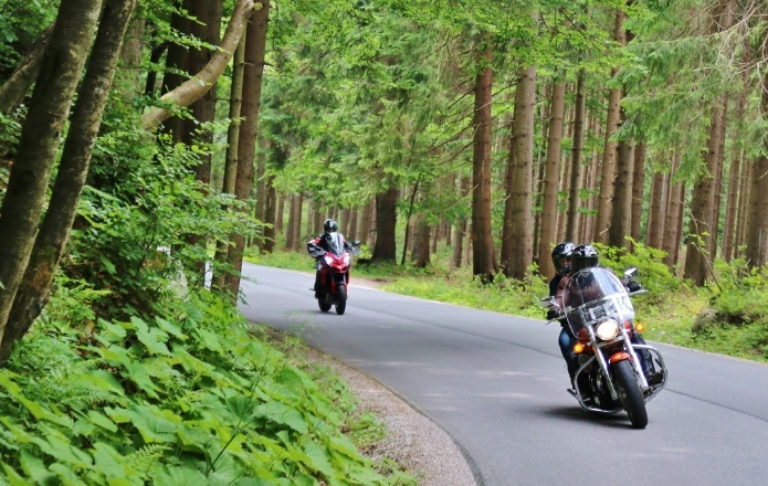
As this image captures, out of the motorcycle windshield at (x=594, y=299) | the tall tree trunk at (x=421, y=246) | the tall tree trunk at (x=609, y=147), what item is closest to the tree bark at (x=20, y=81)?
the motorcycle windshield at (x=594, y=299)

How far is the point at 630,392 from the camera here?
7500 mm

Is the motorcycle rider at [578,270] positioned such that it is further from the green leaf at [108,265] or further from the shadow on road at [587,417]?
the green leaf at [108,265]

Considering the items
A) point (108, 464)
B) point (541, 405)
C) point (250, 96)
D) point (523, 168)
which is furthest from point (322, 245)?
point (108, 464)

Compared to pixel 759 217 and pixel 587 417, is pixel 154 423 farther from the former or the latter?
pixel 759 217

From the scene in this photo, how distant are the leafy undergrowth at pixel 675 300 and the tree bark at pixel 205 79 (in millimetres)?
5486

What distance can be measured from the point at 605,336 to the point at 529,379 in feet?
9.07

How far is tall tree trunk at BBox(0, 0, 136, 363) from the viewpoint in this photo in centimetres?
391

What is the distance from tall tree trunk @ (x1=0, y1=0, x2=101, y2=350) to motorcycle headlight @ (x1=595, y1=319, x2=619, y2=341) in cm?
537

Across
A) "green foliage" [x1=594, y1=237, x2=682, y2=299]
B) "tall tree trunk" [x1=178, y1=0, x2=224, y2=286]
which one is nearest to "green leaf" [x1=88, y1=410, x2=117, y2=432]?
"tall tree trunk" [x1=178, y1=0, x2=224, y2=286]

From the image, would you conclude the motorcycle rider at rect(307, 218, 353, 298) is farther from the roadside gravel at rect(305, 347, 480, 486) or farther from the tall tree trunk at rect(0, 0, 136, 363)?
the tall tree trunk at rect(0, 0, 136, 363)

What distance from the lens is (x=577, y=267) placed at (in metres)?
8.27

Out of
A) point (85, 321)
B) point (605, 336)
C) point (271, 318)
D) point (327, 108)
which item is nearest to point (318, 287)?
point (271, 318)

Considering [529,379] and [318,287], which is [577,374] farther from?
[318,287]

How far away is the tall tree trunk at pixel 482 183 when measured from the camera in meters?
25.6
